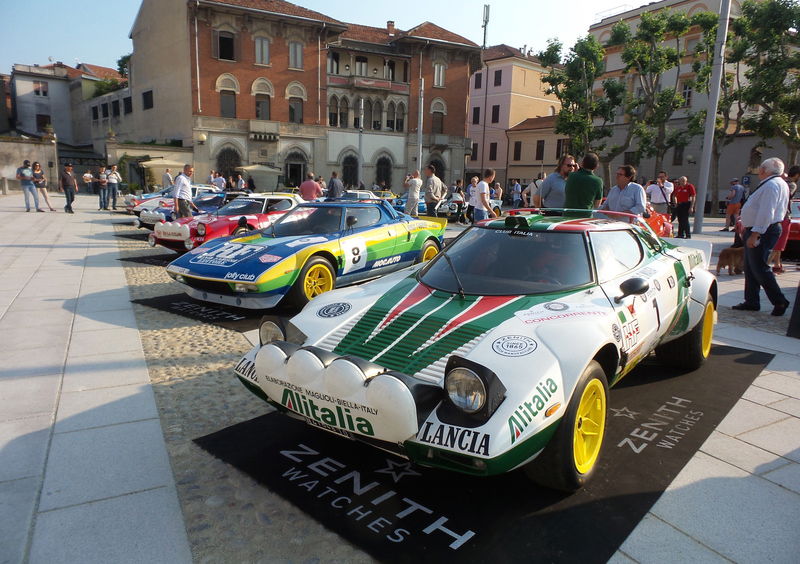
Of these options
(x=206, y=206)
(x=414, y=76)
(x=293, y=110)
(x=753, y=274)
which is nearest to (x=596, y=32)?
(x=414, y=76)

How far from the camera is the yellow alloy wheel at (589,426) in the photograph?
285 cm

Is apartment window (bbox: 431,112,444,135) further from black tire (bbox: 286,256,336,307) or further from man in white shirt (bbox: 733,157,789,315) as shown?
black tire (bbox: 286,256,336,307)

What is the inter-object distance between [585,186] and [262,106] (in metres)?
34.3

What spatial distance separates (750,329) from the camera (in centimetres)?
629

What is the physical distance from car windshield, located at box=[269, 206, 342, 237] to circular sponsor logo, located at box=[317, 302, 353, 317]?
3.77 m

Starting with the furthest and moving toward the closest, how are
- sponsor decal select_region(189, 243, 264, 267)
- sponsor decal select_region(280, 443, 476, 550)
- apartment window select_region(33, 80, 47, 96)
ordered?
apartment window select_region(33, 80, 47, 96), sponsor decal select_region(189, 243, 264, 267), sponsor decal select_region(280, 443, 476, 550)

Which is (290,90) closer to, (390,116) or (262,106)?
(262,106)

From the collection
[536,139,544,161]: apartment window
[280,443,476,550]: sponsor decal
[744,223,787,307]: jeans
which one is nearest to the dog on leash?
[744,223,787,307]: jeans

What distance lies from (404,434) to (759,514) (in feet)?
6.43

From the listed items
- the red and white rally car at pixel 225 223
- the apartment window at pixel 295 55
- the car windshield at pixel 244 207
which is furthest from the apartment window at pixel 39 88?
the car windshield at pixel 244 207

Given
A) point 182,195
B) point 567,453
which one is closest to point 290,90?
point 182,195

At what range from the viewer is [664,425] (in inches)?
146

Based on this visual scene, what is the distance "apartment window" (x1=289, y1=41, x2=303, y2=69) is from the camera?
3703 centimetres

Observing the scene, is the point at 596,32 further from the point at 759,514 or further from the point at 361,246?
the point at 759,514
